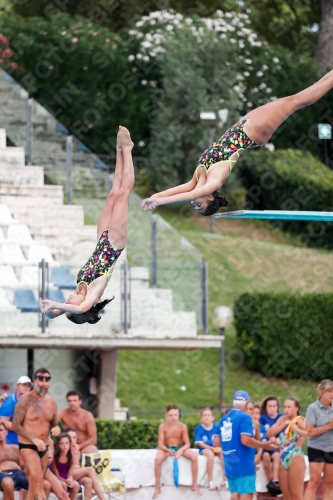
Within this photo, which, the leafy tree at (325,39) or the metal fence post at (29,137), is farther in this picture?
the leafy tree at (325,39)

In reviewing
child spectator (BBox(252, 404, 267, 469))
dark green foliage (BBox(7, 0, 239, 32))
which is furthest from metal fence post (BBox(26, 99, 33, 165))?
dark green foliage (BBox(7, 0, 239, 32))

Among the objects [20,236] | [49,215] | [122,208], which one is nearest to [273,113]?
[122,208]

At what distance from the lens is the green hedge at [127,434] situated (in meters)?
14.6

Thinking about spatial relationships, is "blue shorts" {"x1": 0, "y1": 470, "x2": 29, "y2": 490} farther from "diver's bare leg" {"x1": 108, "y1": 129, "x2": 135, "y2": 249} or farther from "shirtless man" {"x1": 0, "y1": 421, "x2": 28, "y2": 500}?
"diver's bare leg" {"x1": 108, "y1": 129, "x2": 135, "y2": 249}

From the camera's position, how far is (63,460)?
12.1m

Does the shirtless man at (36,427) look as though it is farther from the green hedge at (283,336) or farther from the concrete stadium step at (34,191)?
the green hedge at (283,336)

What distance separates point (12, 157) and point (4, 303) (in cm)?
338

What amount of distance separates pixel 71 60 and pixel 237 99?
387 cm

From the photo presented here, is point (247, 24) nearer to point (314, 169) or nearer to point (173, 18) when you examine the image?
point (173, 18)

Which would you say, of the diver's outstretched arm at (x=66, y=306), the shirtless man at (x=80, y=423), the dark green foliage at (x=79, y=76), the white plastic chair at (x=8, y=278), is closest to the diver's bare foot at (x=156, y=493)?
the shirtless man at (x=80, y=423)

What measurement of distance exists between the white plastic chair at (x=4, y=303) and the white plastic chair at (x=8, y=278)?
0.34ft

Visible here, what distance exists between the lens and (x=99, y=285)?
899cm

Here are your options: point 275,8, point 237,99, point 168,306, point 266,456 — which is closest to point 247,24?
point 275,8

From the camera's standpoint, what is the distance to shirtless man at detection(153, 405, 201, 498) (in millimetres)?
12977
